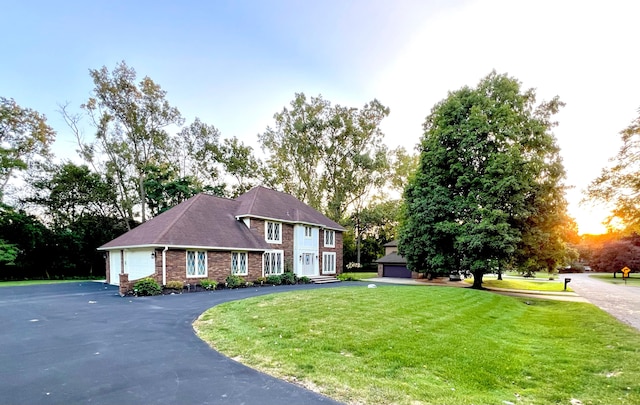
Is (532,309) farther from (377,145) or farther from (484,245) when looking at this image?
(377,145)

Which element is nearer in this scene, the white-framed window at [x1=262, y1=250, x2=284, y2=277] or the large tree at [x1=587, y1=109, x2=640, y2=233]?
the large tree at [x1=587, y1=109, x2=640, y2=233]

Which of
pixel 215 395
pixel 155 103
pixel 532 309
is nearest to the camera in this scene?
pixel 215 395

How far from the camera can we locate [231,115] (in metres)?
24.7

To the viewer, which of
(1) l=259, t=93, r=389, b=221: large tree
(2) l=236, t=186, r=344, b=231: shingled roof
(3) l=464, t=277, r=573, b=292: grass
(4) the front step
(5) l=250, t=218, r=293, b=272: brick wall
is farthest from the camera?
(1) l=259, t=93, r=389, b=221: large tree

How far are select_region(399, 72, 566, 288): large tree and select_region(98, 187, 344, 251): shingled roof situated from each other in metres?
10.2

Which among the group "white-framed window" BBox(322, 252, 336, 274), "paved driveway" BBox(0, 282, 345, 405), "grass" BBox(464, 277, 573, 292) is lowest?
"grass" BBox(464, 277, 573, 292)

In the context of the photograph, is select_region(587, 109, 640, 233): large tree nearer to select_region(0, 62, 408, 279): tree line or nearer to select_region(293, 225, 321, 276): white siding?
select_region(293, 225, 321, 276): white siding

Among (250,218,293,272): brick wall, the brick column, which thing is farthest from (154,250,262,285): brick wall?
(250,218,293,272): brick wall

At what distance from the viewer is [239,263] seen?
20406 mm

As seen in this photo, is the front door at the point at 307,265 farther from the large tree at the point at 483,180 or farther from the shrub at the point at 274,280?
the large tree at the point at 483,180

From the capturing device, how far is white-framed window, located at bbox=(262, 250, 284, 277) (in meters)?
22.6

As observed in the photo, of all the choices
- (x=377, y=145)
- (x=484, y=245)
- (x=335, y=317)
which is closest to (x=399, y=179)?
(x=377, y=145)

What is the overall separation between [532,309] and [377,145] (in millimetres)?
27712

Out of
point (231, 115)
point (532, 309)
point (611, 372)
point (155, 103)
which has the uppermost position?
point (155, 103)
